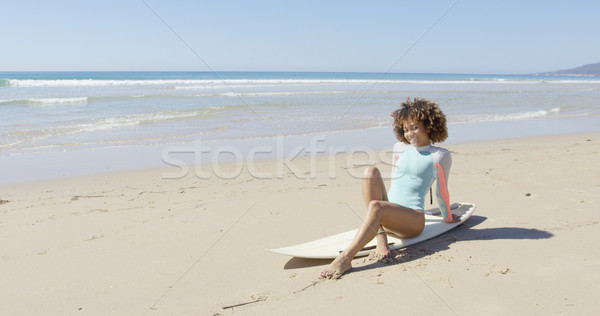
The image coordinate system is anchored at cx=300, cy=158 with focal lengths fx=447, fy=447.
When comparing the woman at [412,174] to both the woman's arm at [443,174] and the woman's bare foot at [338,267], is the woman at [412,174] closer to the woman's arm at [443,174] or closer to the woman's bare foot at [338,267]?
the woman's arm at [443,174]

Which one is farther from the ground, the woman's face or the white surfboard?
the woman's face

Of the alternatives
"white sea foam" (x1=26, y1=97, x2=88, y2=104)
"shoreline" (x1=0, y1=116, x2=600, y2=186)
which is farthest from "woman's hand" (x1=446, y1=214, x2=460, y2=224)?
"white sea foam" (x1=26, y1=97, x2=88, y2=104)

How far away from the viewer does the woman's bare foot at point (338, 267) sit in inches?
119

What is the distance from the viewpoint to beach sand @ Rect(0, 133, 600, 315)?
107 inches

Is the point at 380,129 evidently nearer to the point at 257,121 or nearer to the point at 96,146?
the point at 257,121

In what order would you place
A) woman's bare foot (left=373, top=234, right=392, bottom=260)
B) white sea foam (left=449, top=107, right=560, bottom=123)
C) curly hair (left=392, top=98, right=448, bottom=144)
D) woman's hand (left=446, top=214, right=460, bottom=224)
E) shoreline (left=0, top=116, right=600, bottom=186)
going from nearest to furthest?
woman's bare foot (left=373, top=234, right=392, bottom=260), curly hair (left=392, top=98, right=448, bottom=144), woman's hand (left=446, top=214, right=460, bottom=224), shoreline (left=0, top=116, right=600, bottom=186), white sea foam (left=449, top=107, right=560, bottom=123)

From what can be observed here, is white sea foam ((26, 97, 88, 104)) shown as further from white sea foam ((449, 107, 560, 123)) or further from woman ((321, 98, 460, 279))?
woman ((321, 98, 460, 279))

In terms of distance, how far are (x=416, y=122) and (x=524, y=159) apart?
453cm

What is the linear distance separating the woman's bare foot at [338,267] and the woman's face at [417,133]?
3.47 ft

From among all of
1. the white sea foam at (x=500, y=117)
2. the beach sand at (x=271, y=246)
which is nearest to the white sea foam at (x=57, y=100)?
the beach sand at (x=271, y=246)

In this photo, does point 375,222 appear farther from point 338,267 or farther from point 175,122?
point 175,122

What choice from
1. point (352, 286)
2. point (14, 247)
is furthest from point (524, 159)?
point (14, 247)

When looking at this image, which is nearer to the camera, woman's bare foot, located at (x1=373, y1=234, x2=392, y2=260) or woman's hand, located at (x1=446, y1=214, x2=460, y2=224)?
woman's bare foot, located at (x1=373, y1=234, x2=392, y2=260)

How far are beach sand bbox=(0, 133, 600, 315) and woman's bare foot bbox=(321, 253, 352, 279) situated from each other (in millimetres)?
53
